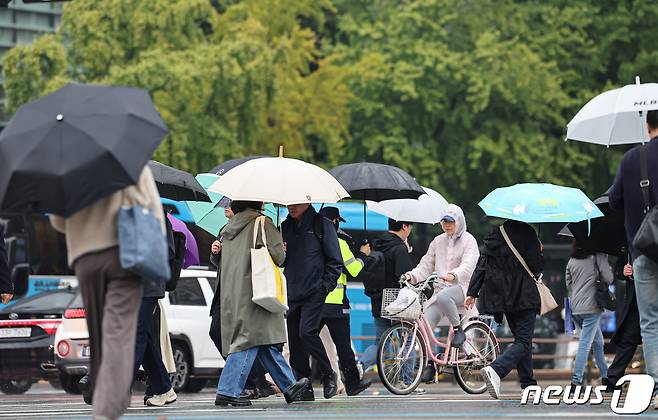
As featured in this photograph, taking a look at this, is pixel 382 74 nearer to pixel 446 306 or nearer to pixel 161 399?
pixel 446 306

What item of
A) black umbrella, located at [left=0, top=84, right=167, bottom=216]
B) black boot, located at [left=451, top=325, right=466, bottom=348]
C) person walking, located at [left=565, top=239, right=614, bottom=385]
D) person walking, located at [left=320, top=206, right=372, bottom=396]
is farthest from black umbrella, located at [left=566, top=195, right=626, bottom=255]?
black umbrella, located at [left=0, top=84, right=167, bottom=216]

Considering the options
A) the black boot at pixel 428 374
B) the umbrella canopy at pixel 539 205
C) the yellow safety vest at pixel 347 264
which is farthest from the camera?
the yellow safety vest at pixel 347 264

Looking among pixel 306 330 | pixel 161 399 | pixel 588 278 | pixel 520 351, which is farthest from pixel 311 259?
pixel 588 278

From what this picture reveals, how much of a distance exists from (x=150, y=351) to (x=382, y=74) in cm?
2615

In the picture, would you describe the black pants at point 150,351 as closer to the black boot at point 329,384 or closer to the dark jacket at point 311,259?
the dark jacket at point 311,259

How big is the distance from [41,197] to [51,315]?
37.1 feet

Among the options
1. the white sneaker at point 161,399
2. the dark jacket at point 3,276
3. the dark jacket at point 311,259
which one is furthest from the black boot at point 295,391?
the dark jacket at point 3,276

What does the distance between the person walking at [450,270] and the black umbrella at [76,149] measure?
7115 millimetres

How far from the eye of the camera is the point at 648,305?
1162 cm

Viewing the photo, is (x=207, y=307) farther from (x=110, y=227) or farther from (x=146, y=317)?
(x=110, y=227)

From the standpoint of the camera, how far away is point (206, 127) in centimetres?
3600

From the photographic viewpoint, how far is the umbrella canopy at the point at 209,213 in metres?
17.0

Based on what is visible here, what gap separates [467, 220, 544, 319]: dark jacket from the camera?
45.6 feet

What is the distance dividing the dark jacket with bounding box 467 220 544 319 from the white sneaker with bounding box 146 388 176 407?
287 centimetres
